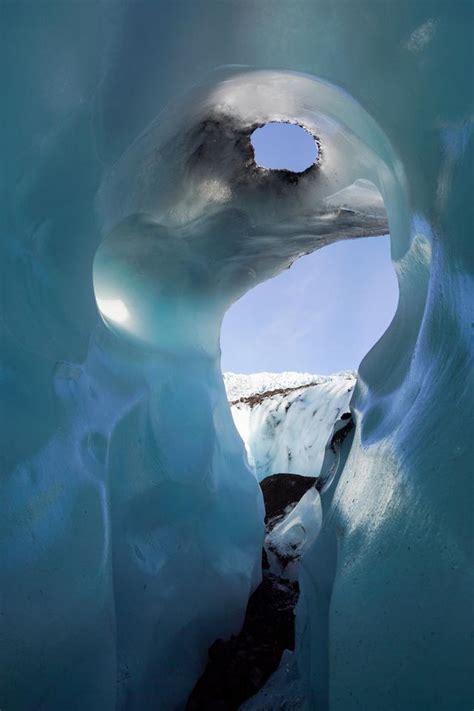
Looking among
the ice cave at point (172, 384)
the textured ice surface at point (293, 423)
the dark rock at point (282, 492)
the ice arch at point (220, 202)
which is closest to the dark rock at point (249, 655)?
the ice cave at point (172, 384)

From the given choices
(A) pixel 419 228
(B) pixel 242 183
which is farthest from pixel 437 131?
(B) pixel 242 183

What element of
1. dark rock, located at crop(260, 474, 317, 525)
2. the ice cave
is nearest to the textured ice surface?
dark rock, located at crop(260, 474, 317, 525)

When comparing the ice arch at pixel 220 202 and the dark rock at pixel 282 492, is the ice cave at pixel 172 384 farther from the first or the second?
the dark rock at pixel 282 492

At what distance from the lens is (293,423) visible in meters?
6.95

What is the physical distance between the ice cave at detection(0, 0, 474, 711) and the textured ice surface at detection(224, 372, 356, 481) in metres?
3.79

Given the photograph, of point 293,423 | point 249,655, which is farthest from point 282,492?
point 249,655

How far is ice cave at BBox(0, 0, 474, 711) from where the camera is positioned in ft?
3.59

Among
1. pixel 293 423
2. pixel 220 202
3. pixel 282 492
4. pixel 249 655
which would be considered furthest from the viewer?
pixel 293 423

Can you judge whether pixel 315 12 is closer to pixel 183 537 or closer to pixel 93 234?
pixel 93 234

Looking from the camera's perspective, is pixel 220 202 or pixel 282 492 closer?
pixel 220 202

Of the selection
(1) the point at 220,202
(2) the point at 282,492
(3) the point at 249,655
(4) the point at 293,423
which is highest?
(4) the point at 293,423

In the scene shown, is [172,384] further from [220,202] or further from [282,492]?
[282,492]

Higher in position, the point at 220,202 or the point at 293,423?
the point at 293,423

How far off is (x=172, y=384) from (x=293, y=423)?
4.65 metres
